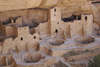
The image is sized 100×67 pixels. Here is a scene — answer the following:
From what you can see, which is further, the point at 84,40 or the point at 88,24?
the point at 88,24

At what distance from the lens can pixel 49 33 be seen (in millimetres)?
23594

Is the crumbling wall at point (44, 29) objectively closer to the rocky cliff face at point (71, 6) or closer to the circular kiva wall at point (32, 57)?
the rocky cliff face at point (71, 6)

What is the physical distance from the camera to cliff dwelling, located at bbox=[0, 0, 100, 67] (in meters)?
19.0

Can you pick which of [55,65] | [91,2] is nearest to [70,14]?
[91,2]

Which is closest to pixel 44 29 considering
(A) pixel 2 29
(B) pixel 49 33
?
(B) pixel 49 33

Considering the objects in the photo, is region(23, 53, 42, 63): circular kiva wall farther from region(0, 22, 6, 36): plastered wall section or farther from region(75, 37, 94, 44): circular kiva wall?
region(75, 37, 94, 44): circular kiva wall

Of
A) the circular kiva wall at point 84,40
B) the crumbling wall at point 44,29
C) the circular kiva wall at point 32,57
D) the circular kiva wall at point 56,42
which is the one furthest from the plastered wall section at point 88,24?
the circular kiva wall at point 32,57

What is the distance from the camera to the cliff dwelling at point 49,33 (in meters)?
19.0

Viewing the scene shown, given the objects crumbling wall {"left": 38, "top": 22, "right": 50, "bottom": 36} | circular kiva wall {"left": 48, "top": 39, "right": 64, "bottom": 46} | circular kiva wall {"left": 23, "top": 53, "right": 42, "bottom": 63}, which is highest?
crumbling wall {"left": 38, "top": 22, "right": 50, "bottom": 36}

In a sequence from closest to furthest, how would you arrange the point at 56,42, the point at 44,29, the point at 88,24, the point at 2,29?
1. the point at 2,29
2. the point at 56,42
3. the point at 44,29
4. the point at 88,24

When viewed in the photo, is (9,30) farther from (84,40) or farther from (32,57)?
(84,40)

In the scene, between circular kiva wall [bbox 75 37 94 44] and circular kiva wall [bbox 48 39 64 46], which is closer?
circular kiva wall [bbox 48 39 64 46]

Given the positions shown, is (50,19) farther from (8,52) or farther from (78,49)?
(8,52)

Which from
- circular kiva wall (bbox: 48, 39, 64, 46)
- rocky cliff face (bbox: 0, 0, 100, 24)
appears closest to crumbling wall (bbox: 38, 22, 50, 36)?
rocky cliff face (bbox: 0, 0, 100, 24)
